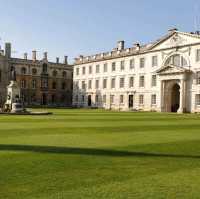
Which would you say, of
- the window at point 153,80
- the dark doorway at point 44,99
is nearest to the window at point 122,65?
the window at point 153,80

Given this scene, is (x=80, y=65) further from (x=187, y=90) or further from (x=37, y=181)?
(x=37, y=181)

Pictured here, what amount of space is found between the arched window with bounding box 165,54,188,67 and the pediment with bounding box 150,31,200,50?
1663 mm

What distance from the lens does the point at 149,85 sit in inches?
2415

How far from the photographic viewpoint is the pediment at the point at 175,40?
5306cm

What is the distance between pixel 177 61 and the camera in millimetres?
55812

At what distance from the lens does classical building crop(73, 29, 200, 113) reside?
53656 millimetres

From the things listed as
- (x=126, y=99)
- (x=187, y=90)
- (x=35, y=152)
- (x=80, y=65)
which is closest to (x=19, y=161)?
(x=35, y=152)

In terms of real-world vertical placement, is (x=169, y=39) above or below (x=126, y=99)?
above

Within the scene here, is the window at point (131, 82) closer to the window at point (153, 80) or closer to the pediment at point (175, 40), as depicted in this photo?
the window at point (153, 80)

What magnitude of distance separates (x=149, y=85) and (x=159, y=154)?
49949mm

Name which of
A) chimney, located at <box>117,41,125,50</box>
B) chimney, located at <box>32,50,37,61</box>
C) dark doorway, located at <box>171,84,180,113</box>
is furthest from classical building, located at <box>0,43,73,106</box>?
dark doorway, located at <box>171,84,180,113</box>

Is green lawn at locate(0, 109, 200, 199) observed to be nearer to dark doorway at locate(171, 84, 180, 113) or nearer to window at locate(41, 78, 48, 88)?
dark doorway at locate(171, 84, 180, 113)

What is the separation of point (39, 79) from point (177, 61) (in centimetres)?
4115

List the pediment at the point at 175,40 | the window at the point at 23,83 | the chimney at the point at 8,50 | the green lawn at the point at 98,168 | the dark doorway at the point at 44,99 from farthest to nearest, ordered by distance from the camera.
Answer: the dark doorway at the point at 44,99 < the window at the point at 23,83 < the chimney at the point at 8,50 < the pediment at the point at 175,40 < the green lawn at the point at 98,168
